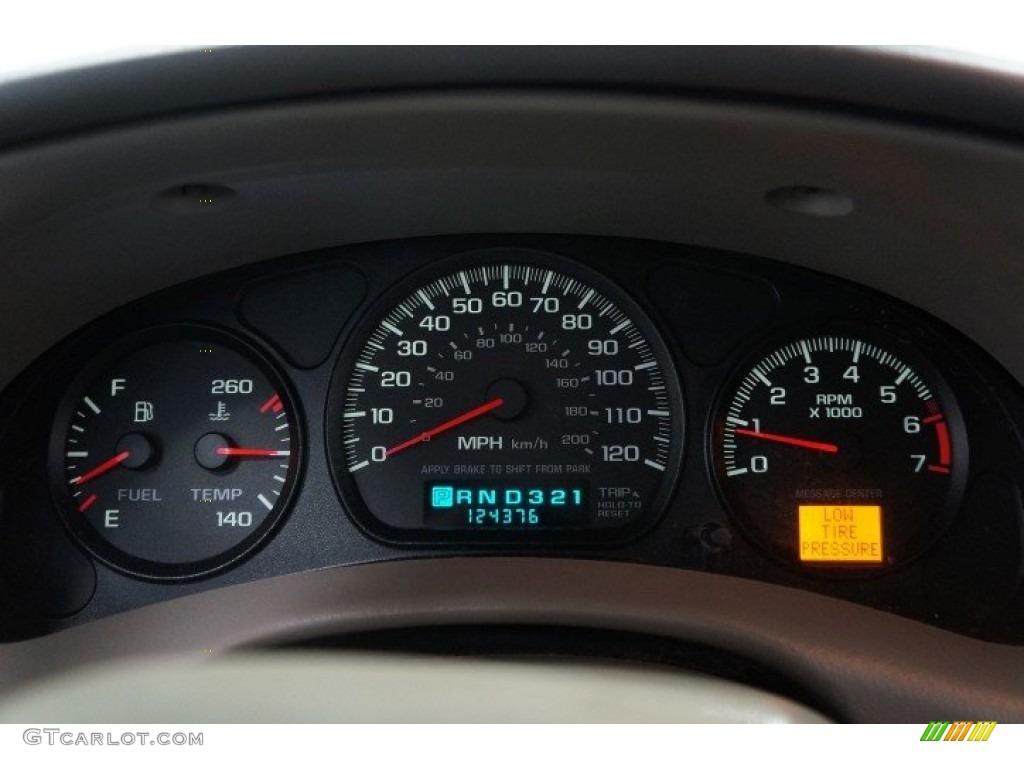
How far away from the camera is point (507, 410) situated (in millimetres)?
2676

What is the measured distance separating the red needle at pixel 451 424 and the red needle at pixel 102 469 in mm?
583

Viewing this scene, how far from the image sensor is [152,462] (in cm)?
269

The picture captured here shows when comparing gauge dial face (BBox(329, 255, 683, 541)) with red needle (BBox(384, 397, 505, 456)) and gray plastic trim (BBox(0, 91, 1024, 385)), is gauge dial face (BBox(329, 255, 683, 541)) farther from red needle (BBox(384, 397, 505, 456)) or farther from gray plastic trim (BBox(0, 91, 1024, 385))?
gray plastic trim (BBox(0, 91, 1024, 385))

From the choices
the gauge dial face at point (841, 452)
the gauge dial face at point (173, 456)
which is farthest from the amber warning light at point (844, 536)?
the gauge dial face at point (173, 456)

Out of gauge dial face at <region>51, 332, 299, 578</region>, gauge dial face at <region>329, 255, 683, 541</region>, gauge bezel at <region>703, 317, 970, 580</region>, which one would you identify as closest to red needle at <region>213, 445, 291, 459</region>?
gauge dial face at <region>51, 332, 299, 578</region>

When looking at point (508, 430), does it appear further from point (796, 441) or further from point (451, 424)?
point (796, 441)

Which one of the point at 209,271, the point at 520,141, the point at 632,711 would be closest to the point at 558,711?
the point at 632,711

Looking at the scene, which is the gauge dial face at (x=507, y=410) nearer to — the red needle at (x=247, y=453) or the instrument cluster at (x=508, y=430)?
the instrument cluster at (x=508, y=430)

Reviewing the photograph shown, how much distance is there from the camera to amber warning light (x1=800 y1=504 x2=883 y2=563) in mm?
2596

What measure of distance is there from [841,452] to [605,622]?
667mm

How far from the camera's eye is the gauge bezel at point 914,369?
2.60m

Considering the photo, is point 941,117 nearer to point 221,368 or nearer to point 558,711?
point 558,711

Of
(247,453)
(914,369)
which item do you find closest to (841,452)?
(914,369)

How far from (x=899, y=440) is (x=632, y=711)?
111cm
